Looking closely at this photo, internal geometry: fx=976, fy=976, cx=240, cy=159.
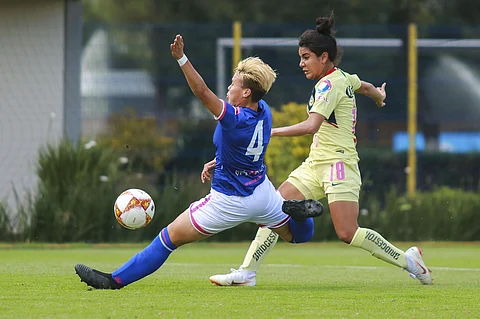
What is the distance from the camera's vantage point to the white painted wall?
1520 centimetres

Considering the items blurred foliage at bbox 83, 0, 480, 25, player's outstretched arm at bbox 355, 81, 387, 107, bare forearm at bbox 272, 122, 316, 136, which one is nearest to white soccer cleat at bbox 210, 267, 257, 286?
bare forearm at bbox 272, 122, 316, 136

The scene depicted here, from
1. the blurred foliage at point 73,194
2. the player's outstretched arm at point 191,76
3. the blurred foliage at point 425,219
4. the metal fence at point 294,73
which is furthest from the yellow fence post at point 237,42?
the player's outstretched arm at point 191,76

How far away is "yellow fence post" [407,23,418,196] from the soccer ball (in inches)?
382

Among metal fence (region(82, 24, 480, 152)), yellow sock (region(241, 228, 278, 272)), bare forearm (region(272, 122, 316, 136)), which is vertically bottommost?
yellow sock (region(241, 228, 278, 272))

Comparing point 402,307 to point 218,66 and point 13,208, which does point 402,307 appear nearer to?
point 13,208

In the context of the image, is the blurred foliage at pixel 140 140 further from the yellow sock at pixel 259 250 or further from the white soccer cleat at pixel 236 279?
the white soccer cleat at pixel 236 279

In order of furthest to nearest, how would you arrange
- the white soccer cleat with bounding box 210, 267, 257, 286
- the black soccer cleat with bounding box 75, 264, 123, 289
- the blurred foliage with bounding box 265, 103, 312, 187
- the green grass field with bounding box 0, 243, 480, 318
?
1. the blurred foliage with bounding box 265, 103, 312, 187
2. the white soccer cleat with bounding box 210, 267, 257, 286
3. the black soccer cleat with bounding box 75, 264, 123, 289
4. the green grass field with bounding box 0, 243, 480, 318

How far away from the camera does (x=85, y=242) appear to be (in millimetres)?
13781

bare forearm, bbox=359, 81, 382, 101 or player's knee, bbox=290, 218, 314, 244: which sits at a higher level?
bare forearm, bbox=359, 81, 382, 101

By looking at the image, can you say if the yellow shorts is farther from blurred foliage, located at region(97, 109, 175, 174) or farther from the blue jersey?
blurred foliage, located at region(97, 109, 175, 174)

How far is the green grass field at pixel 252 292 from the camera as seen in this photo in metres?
5.80

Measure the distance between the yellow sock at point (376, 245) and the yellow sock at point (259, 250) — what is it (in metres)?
0.66

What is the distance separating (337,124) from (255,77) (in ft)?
3.83

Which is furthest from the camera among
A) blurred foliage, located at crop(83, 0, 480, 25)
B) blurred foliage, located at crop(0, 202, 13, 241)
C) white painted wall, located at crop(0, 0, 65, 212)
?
blurred foliage, located at crop(83, 0, 480, 25)
